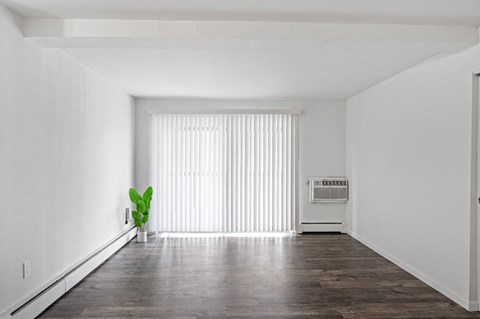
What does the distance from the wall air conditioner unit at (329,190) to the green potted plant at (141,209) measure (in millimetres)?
2841

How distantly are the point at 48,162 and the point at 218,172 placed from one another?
330cm

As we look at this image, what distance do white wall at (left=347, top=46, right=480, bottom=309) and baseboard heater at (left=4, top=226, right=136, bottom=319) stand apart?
372 centimetres

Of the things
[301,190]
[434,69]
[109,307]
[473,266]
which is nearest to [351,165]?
[301,190]

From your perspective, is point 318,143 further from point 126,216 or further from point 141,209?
point 126,216

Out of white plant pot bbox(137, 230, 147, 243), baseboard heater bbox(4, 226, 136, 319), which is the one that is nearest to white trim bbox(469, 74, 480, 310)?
baseboard heater bbox(4, 226, 136, 319)

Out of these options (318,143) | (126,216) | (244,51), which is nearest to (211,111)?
(318,143)

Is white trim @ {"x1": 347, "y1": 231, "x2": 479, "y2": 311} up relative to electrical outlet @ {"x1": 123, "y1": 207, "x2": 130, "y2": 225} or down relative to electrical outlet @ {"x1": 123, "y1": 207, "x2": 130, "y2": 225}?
down

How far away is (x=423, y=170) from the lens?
3785 millimetres

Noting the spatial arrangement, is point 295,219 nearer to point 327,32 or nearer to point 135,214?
point 135,214

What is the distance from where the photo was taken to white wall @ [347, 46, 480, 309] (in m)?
3.17

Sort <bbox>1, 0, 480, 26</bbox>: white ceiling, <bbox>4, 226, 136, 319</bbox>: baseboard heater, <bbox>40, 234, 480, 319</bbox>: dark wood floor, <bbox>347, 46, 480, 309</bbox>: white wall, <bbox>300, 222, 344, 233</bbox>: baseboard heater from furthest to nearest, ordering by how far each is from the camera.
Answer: <bbox>300, 222, 344, 233</bbox>: baseboard heater
<bbox>347, 46, 480, 309</bbox>: white wall
<bbox>40, 234, 480, 319</bbox>: dark wood floor
<bbox>4, 226, 136, 319</bbox>: baseboard heater
<bbox>1, 0, 480, 26</bbox>: white ceiling

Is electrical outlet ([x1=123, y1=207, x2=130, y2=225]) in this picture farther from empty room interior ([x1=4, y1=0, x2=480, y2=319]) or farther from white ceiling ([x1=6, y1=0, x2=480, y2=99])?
white ceiling ([x1=6, y1=0, x2=480, y2=99])

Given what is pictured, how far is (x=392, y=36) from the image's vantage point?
286cm

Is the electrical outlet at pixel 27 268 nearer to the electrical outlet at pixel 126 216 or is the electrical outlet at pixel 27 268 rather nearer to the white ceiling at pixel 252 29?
the white ceiling at pixel 252 29
